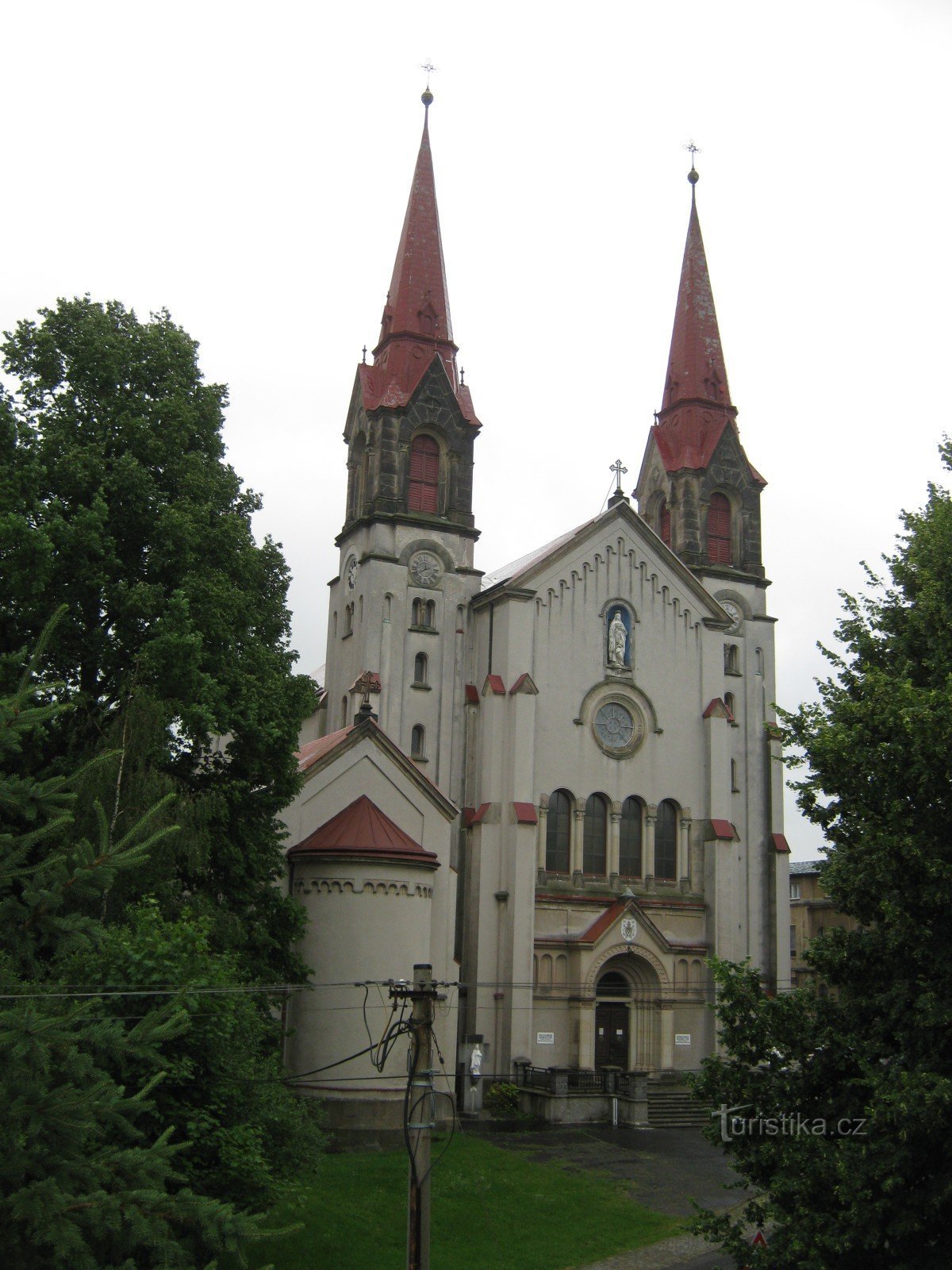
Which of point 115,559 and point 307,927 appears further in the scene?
point 307,927

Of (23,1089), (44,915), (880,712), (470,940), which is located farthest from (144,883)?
(470,940)

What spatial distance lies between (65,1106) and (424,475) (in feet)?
108

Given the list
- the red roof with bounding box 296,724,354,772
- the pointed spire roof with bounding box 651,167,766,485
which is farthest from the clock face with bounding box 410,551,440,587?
the pointed spire roof with bounding box 651,167,766,485

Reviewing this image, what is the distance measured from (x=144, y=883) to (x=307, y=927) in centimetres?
1030

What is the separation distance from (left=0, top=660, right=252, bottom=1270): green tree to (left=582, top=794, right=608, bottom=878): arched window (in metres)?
27.0

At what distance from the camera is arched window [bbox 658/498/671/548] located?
157ft

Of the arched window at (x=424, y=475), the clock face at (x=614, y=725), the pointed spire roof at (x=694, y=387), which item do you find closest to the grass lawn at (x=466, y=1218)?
the clock face at (x=614, y=725)

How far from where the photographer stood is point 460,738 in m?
40.1

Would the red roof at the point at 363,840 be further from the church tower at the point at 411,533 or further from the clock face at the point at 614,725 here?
the clock face at the point at 614,725

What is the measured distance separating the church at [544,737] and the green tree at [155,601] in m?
7.55

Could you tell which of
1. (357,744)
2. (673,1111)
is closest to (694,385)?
(357,744)

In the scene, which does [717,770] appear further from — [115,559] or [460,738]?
[115,559]

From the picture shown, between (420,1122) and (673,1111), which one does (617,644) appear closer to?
(673,1111)

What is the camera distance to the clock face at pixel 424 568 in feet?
134
